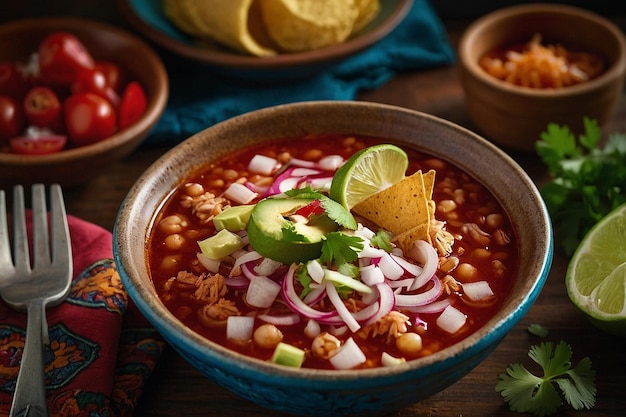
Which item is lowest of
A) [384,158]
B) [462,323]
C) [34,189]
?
[34,189]

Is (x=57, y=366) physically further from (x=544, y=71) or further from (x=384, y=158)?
(x=544, y=71)

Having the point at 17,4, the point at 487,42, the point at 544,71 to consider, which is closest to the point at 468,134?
the point at 544,71

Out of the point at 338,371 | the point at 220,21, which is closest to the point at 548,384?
the point at 338,371

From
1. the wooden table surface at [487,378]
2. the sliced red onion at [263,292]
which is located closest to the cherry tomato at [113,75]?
the wooden table surface at [487,378]

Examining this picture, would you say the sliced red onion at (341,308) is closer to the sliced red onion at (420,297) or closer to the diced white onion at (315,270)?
the diced white onion at (315,270)

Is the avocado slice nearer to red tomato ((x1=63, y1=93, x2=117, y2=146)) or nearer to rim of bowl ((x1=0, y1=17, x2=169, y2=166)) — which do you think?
rim of bowl ((x1=0, y1=17, x2=169, y2=166))

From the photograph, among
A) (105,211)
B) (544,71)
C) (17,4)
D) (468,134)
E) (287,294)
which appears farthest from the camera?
(17,4)

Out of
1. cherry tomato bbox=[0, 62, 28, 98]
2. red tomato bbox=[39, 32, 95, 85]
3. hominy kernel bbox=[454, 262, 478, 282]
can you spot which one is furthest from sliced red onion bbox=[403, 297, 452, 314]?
cherry tomato bbox=[0, 62, 28, 98]

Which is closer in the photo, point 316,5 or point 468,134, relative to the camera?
point 468,134
